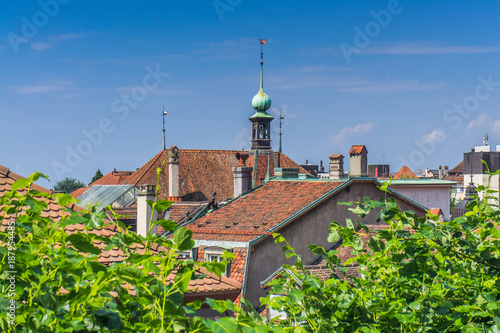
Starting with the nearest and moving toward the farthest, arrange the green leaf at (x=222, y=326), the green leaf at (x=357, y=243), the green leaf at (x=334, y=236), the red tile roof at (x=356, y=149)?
the green leaf at (x=222, y=326)
the green leaf at (x=334, y=236)
the green leaf at (x=357, y=243)
the red tile roof at (x=356, y=149)

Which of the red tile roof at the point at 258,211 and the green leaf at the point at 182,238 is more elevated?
the green leaf at the point at 182,238

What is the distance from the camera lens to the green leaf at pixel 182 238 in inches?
139

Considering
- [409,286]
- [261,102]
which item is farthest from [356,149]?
[261,102]

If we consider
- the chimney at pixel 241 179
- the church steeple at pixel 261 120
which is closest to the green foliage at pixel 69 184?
the church steeple at pixel 261 120

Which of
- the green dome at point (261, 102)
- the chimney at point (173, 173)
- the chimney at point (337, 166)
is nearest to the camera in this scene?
the chimney at point (337, 166)

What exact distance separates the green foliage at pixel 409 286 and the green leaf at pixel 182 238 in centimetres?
157

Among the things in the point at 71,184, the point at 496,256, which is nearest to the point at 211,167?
the point at 496,256

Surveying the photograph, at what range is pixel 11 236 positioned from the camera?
389cm

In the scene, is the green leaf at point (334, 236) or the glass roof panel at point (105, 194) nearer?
the green leaf at point (334, 236)

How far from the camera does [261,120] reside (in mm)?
68750

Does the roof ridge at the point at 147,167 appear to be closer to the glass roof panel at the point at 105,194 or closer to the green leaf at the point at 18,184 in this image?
the glass roof panel at the point at 105,194

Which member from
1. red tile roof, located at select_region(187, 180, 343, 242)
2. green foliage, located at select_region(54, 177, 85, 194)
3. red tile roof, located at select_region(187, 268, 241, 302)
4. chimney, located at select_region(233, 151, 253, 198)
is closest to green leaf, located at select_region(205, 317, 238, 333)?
red tile roof, located at select_region(187, 268, 241, 302)

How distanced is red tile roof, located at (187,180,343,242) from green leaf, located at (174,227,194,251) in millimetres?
18846

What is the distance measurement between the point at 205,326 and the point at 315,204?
2076 centimetres
